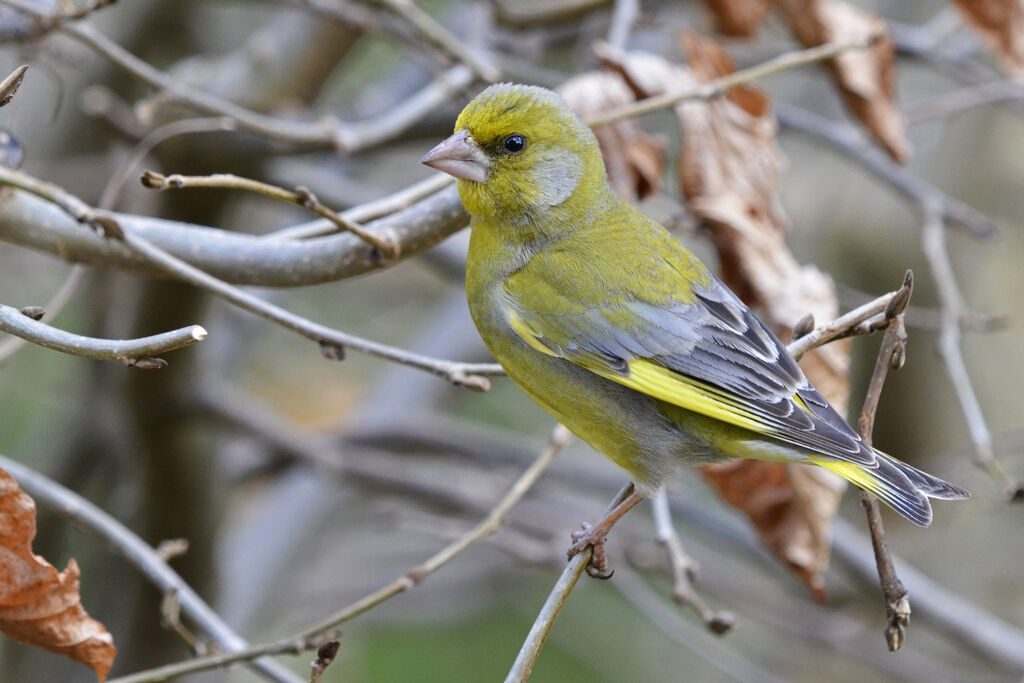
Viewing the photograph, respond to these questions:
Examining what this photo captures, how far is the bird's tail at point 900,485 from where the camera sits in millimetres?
2391

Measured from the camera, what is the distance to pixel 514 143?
2838 millimetres

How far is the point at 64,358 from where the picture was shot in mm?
6340

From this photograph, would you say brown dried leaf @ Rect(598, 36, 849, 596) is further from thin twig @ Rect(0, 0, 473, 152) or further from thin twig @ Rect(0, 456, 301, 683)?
thin twig @ Rect(0, 456, 301, 683)

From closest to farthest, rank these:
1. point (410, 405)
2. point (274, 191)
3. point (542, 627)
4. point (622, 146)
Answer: point (542, 627) → point (274, 191) → point (622, 146) → point (410, 405)

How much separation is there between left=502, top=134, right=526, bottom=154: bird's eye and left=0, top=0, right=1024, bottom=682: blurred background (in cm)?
68

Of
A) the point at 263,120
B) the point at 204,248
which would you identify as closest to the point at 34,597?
the point at 204,248

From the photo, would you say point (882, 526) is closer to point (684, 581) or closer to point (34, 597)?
point (684, 581)

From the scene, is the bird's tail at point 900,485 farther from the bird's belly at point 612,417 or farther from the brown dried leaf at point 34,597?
the brown dried leaf at point 34,597

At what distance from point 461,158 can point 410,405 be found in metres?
2.59

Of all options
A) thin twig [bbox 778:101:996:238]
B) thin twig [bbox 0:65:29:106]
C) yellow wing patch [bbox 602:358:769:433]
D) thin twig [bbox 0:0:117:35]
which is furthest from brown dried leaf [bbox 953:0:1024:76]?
thin twig [bbox 0:65:29:106]

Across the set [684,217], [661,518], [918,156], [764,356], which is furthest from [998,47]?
[918,156]

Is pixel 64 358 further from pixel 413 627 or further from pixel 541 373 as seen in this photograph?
pixel 541 373

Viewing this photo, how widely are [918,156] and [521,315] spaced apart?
15.6ft

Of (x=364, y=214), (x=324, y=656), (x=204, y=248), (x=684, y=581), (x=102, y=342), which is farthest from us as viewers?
(x=684, y=581)
